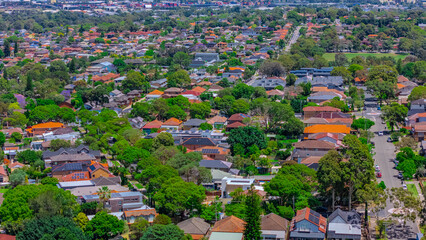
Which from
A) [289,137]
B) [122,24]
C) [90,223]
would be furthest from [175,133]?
[122,24]

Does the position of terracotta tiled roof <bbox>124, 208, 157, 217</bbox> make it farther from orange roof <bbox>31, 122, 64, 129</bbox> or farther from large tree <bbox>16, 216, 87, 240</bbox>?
orange roof <bbox>31, 122, 64, 129</bbox>

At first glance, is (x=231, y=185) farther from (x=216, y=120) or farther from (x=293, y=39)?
(x=293, y=39)

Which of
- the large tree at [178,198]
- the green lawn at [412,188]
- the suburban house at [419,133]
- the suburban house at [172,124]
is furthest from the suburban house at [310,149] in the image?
the suburban house at [172,124]

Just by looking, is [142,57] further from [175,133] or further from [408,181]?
[408,181]

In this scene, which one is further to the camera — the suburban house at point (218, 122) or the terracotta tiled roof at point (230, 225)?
the suburban house at point (218, 122)

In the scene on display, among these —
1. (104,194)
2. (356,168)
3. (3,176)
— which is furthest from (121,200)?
(356,168)

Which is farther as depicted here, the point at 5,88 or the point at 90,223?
the point at 5,88

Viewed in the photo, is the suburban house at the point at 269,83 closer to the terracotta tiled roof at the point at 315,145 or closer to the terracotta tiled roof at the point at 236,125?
the terracotta tiled roof at the point at 236,125

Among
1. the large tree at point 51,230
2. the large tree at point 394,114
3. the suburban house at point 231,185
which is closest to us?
the large tree at point 51,230
